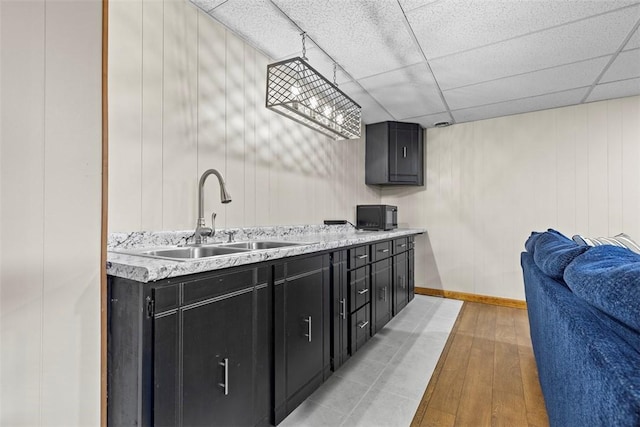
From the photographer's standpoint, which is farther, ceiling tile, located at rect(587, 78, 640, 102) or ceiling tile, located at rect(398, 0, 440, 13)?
ceiling tile, located at rect(587, 78, 640, 102)

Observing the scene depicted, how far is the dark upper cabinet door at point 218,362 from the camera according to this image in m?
1.07

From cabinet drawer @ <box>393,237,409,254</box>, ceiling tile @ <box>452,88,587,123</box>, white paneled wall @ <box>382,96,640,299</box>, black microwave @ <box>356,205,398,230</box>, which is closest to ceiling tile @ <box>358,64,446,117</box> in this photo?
ceiling tile @ <box>452,88,587,123</box>

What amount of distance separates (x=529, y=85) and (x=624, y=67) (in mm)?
664

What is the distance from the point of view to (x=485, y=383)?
6.65 feet

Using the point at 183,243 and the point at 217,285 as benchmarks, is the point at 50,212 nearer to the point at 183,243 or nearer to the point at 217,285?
the point at 217,285

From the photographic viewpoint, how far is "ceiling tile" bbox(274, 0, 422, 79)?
186 cm

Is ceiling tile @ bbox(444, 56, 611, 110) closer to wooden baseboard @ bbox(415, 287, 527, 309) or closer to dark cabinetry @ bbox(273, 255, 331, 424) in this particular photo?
wooden baseboard @ bbox(415, 287, 527, 309)

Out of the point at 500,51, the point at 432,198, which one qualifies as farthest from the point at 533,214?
the point at 500,51

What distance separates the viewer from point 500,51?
92.9 inches

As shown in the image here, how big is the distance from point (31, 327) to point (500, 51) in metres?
3.04

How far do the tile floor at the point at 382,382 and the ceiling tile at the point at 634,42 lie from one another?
8.70 feet

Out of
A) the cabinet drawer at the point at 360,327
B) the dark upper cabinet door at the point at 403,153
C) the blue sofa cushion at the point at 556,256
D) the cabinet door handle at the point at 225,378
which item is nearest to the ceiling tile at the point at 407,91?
the dark upper cabinet door at the point at 403,153

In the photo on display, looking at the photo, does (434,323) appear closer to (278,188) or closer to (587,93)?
(278,188)

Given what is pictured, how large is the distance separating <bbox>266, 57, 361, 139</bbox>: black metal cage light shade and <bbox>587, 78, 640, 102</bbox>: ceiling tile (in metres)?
2.47
